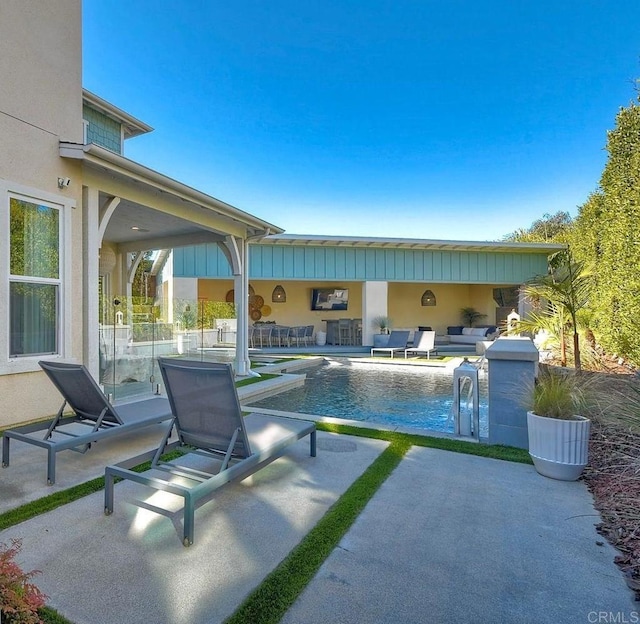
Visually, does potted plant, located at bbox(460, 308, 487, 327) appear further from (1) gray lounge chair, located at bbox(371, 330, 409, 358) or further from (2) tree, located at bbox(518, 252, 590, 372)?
(2) tree, located at bbox(518, 252, 590, 372)

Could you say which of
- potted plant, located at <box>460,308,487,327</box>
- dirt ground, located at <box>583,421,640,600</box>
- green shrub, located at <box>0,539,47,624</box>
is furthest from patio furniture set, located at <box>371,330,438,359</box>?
green shrub, located at <box>0,539,47,624</box>

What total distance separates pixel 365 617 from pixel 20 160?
5685 millimetres

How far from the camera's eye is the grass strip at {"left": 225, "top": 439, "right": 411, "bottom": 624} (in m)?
1.74

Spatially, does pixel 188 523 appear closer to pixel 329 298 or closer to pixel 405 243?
pixel 405 243

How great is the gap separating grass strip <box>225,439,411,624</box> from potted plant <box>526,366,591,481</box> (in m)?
1.37

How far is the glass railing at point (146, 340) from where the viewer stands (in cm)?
589

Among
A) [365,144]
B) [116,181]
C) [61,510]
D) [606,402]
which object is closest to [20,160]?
[116,181]

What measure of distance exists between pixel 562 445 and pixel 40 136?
6.62 metres

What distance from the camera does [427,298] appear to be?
19750mm

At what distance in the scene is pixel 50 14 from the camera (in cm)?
500

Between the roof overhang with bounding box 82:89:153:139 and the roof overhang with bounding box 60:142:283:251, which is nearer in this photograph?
the roof overhang with bounding box 60:142:283:251

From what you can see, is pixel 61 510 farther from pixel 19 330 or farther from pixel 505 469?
pixel 505 469

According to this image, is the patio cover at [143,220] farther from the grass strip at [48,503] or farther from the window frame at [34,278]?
the grass strip at [48,503]

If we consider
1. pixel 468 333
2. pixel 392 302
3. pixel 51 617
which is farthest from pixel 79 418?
pixel 468 333
